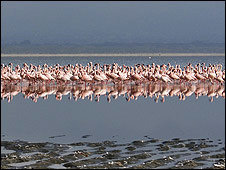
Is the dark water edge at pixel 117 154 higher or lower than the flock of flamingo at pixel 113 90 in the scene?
lower

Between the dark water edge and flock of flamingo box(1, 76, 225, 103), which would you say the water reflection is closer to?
flock of flamingo box(1, 76, 225, 103)

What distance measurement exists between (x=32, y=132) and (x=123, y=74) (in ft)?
43.7

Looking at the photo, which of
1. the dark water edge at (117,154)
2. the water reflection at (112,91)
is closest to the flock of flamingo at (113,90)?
the water reflection at (112,91)

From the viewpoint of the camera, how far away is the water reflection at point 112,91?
22.3 meters

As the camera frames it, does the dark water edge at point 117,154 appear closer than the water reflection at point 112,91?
Yes

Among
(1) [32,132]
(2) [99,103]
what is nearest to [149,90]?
(2) [99,103]

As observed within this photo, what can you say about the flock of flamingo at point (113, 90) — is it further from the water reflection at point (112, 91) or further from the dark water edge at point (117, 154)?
the dark water edge at point (117, 154)

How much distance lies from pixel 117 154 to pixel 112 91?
475 inches

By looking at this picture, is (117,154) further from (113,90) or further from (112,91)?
(113,90)

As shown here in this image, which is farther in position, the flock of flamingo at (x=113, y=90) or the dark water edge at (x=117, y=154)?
the flock of flamingo at (x=113, y=90)

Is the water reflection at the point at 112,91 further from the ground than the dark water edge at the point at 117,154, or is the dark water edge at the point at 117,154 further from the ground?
the water reflection at the point at 112,91

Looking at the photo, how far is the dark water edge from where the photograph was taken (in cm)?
1152

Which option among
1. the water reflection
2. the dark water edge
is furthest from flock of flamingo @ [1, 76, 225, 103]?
the dark water edge

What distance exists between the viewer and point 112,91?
24.4 meters
